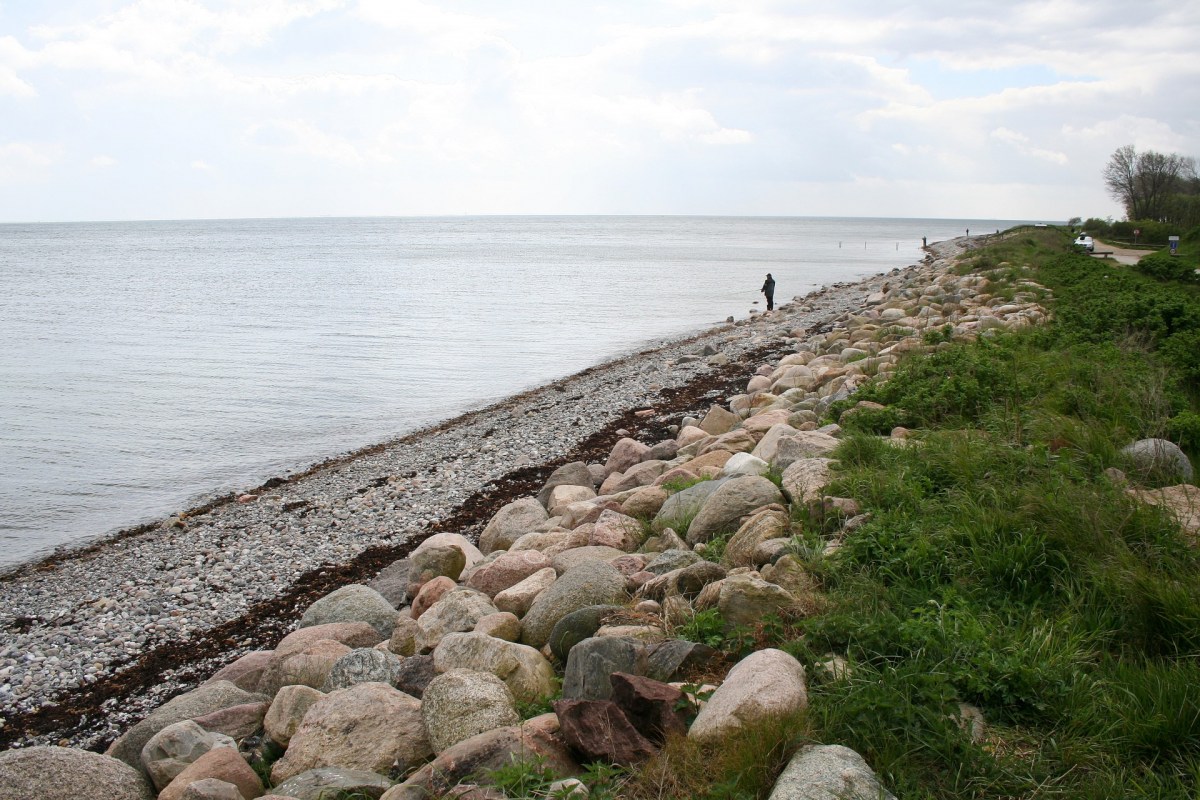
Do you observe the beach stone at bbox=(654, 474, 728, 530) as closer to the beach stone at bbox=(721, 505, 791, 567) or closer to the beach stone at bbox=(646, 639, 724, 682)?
the beach stone at bbox=(721, 505, 791, 567)

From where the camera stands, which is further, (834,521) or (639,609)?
(834,521)

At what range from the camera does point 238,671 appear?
6871 millimetres

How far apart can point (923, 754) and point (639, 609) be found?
2.20m

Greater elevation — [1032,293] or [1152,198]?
[1152,198]

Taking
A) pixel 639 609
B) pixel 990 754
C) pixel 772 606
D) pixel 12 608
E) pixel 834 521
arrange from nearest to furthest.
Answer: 1. pixel 990 754
2. pixel 772 606
3. pixel 639 609
4. pixel 834 521
5. pixel 12 608

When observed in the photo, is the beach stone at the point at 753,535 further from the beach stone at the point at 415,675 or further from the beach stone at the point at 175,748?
the beach stone at the point at 175,748

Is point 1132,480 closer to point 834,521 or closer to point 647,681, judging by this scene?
point 834,521

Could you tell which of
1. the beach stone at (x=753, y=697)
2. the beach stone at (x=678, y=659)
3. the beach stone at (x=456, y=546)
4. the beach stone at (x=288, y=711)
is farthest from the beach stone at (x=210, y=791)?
the beach stone at (x=456, y=546)

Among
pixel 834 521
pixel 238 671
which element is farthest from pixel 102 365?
pixel 834 521

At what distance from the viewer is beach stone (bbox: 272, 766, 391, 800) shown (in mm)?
4109

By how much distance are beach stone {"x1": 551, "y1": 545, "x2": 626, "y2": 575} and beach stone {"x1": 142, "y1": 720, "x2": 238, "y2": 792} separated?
2.78 m

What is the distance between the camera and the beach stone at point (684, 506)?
703 centimetres

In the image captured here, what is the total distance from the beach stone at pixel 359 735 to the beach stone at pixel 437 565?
339cm

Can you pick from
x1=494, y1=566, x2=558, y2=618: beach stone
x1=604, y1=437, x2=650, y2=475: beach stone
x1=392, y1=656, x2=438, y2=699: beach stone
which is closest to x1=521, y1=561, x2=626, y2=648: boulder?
x1=494, y1=566, x2=558, y2=618: beach stone
